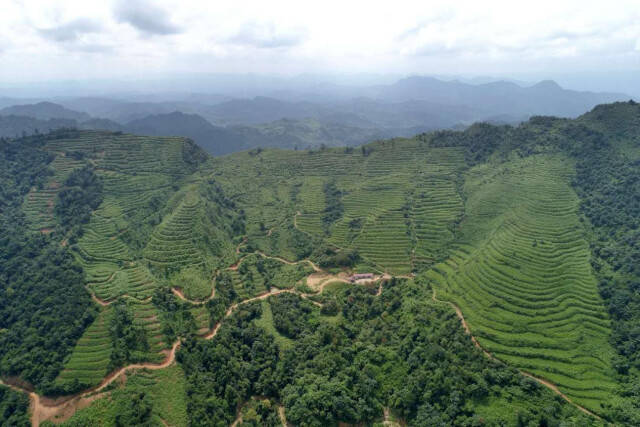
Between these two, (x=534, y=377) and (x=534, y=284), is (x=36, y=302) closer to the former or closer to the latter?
(x=534, y=377)

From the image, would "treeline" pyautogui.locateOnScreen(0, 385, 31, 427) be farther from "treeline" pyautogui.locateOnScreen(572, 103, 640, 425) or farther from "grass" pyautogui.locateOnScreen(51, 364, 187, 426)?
"treeline" pyautogui.locateOnScreen(572, 103, 640, 425)

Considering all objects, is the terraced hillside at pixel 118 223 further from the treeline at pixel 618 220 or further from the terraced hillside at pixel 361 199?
the treeline at pixel 618 220

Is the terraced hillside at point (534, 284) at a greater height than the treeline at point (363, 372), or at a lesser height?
greater

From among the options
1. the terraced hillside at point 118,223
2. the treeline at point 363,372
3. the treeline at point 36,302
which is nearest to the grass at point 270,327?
the treeline at point 363,372

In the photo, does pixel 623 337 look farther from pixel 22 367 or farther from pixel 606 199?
pixel 22 367

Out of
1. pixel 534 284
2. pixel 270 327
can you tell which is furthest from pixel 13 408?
pixel 534 284

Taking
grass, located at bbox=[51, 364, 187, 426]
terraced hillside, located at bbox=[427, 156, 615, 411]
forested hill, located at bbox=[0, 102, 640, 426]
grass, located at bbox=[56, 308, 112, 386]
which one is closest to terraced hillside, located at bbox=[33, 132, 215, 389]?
grass, located at bbox=[56, 308, 112, 386]
